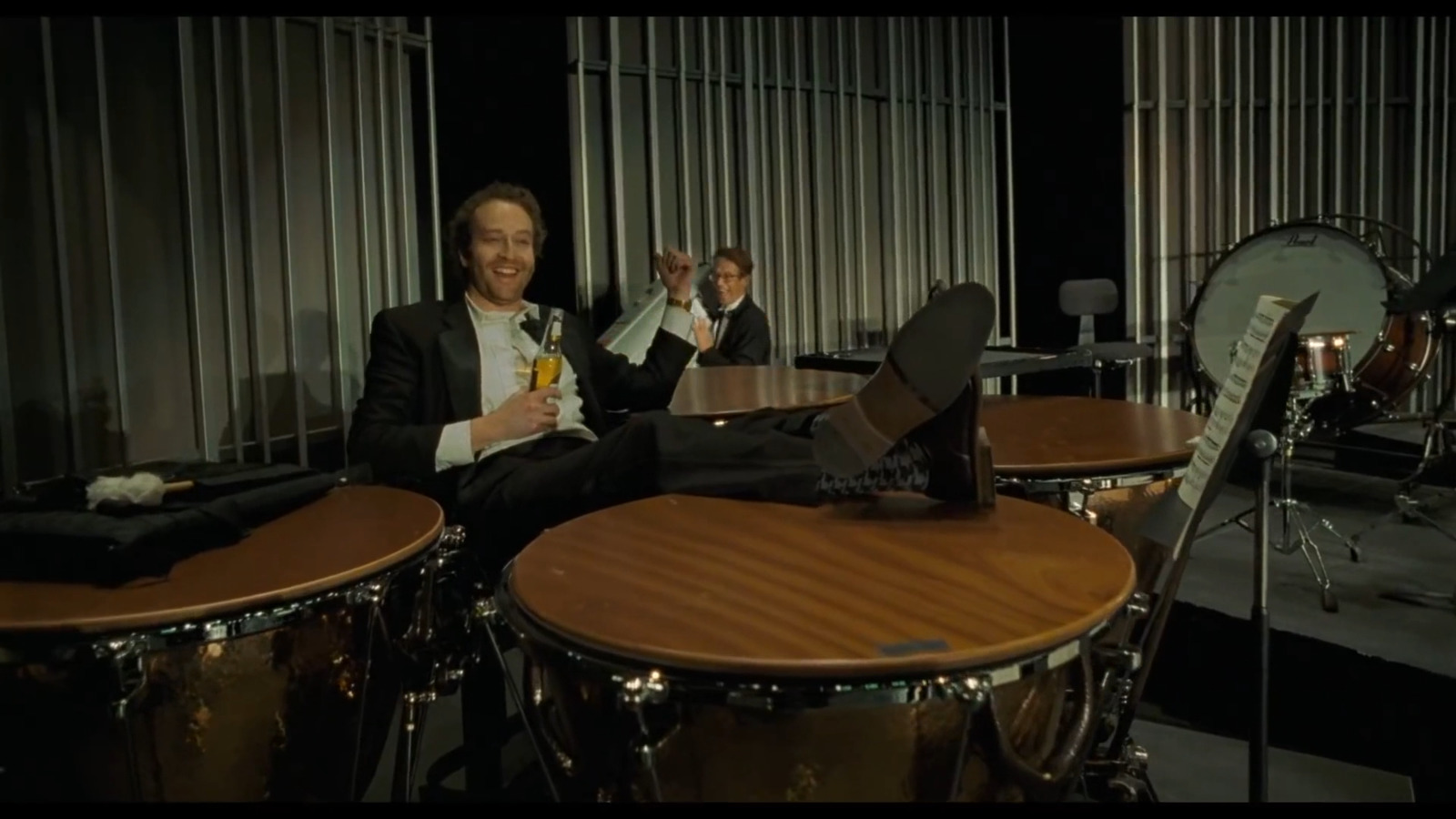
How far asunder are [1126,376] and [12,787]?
5369mm

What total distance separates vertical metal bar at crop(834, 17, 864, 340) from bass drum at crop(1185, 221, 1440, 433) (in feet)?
5.45

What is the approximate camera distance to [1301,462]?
5062 mm

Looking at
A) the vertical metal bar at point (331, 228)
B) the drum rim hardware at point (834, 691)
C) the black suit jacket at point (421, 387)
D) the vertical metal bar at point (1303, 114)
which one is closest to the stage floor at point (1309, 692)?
the black suit jacket at point (421, 387)

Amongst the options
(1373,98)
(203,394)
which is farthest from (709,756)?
(1373,98)

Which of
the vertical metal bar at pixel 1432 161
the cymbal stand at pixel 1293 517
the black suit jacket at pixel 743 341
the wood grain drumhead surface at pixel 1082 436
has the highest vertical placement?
the vertical metal bar at pixel 1432 161

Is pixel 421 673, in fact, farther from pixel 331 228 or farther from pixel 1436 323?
pixel 1436 323

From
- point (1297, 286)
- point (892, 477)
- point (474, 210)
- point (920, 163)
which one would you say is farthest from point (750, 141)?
point (892, 477)

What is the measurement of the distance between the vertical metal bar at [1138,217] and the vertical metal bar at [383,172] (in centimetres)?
395

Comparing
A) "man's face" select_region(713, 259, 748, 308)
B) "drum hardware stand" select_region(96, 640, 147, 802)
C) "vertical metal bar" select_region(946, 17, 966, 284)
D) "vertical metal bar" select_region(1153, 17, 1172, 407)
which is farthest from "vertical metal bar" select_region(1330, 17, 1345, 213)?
"drum hardware stand" select_region(96, 640, 147, 802)

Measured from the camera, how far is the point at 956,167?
5754 millimetres

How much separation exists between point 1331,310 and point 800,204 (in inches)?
89.9

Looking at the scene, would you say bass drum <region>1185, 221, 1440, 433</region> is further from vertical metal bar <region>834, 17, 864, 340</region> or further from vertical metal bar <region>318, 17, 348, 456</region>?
vertical metal bar <region>318, 17, 348, 456</region>

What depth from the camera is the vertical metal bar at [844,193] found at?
5.20 m

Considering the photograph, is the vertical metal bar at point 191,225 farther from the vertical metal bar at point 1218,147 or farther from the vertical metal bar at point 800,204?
A: the vertical metal bar at point 1218,147
